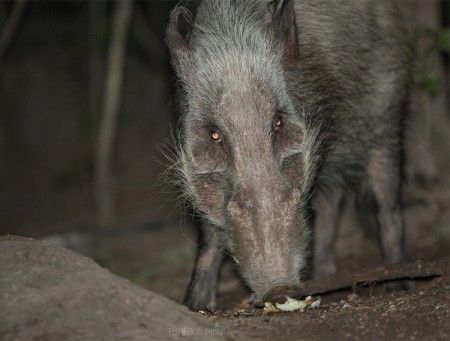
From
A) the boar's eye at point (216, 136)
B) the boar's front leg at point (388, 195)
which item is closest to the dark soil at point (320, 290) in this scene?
the boar's front leg at point (388, 195)

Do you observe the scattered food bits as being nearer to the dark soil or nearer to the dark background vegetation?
the dark soil

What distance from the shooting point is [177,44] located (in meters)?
5.00

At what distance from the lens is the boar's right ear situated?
16.2 feet

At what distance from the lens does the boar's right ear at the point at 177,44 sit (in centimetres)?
494

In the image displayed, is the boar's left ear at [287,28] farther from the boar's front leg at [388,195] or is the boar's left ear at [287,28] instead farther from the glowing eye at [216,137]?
the boar's front leg at [388,195]

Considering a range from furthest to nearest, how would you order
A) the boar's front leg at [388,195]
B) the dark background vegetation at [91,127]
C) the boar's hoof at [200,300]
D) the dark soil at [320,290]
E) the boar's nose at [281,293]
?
the dark background vegetation at [91,127]
the boar's front leg at [388,195]
the boar's hoof at [200,300]
the boar's nose at [281,293]
the dark soil at [320,290]

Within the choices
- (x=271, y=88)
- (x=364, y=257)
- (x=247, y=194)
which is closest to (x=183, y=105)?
(x=271, y=88)

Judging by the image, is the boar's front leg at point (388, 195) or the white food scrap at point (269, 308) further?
the boar's front leg at point (388, 195)

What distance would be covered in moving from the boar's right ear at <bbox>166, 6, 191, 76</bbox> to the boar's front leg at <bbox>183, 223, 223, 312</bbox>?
3.75 ft

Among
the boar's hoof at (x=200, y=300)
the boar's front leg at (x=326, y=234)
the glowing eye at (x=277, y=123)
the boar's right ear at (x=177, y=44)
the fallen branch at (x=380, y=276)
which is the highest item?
the boar's right ear at (x=177, y=44)

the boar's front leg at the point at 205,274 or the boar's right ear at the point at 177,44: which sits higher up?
the boar's right ear at the point at 177,44

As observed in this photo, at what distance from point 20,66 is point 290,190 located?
426 inches

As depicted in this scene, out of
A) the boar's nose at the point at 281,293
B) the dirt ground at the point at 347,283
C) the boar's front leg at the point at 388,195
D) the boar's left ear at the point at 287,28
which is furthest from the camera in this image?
the boar's front leg at the point at 388,195

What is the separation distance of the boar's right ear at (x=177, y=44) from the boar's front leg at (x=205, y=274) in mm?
1142
